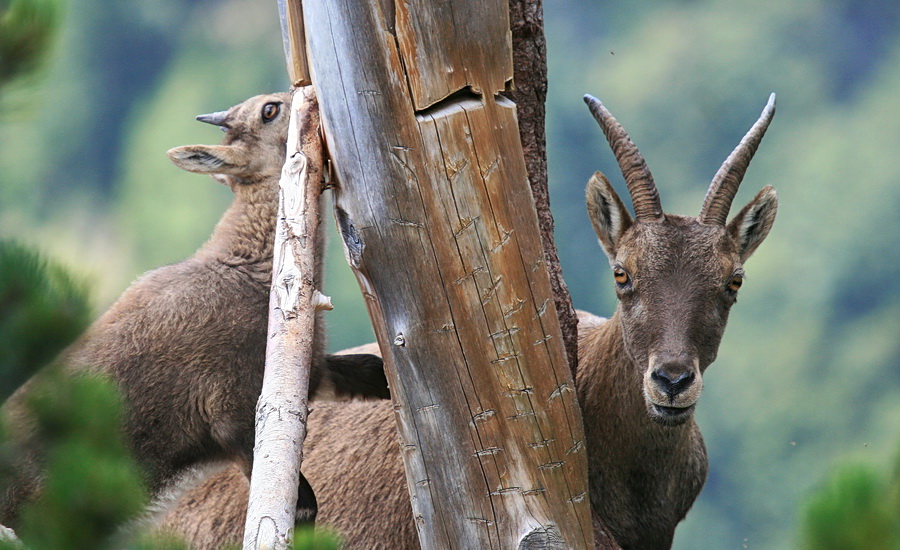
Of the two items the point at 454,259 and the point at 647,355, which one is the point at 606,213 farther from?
the point at 454,259

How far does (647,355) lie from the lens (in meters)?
4.12

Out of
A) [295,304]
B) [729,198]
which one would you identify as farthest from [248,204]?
[729,198]

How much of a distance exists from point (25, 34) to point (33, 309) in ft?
3.51

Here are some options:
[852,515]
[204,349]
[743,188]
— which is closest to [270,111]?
[204,349]

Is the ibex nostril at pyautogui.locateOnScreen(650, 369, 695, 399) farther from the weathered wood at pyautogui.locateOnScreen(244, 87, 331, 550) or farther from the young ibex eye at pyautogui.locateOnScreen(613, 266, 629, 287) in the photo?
the weathered wood at pyautogui.locateOnScreen(244, 87, 331, 550)

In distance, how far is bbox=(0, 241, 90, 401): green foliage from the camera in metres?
3.64

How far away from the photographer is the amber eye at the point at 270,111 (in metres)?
5.07

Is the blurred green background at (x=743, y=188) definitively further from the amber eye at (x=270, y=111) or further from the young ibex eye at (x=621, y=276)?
the young ibex eye at (x=621, y=276)

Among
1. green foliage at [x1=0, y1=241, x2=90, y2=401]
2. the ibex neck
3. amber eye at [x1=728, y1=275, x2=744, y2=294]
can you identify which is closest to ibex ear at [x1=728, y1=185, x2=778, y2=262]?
amber eye at [x1=728, y1=275, x2=744, y2=294]

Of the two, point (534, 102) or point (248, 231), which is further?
point (248, 231)

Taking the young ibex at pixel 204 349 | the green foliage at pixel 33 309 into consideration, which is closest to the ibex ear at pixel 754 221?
the young ibex at pixel 204 349

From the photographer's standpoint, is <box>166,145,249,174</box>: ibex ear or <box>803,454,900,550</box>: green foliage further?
<box>166,145,249,174</box>: ibex ear

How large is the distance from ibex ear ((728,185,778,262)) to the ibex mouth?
91 cm

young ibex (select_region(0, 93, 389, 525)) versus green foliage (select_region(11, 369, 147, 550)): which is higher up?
young ibex (select_region(0, 93, 389, 525))
